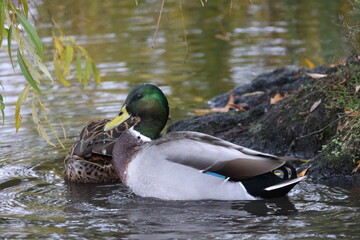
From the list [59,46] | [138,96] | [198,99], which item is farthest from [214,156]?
[198,99]

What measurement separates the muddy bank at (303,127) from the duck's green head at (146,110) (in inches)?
42.3

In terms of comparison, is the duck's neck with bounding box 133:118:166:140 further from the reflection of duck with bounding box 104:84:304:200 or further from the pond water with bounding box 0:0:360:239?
the pond water with bounding box 0:0:360:239

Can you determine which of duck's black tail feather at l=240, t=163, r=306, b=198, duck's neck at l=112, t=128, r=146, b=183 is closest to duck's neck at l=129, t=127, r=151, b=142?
duck's neck at l=112, t=128, r=146, b=183

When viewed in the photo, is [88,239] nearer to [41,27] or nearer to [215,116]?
[215,116]

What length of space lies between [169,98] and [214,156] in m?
3.83

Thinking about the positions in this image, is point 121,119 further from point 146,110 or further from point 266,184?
point 266,184

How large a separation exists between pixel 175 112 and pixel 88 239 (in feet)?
13.0

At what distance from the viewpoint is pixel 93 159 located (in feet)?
23.4

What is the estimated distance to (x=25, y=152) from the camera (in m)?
7.90

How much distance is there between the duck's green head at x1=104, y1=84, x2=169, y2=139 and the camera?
6.67 m

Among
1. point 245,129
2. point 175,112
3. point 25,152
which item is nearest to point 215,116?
Result: point 245,129

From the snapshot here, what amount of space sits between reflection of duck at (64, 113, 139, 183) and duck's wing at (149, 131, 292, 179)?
860 mm

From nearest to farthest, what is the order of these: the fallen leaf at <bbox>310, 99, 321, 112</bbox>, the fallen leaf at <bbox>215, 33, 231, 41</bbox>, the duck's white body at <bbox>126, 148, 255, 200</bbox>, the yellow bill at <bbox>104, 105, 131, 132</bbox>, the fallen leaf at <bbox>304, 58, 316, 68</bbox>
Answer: the duck's white body at <bbox>126, 148, 255, 200</bbox> → the yellow bill at <bbox>104, 105, 131, 132</bbox> → the fallen leaf at <bbox>310, 99, 321, 112</bbox> → the fallen leaf at <bbox>304, 58, 316, 68</bbox> → the fallen leaf at <bbox>215, 33, 231, 41</bbox>

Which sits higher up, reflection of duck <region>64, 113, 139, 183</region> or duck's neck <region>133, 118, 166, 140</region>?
duck's neck <region>133, 118, 166, 140</region>
